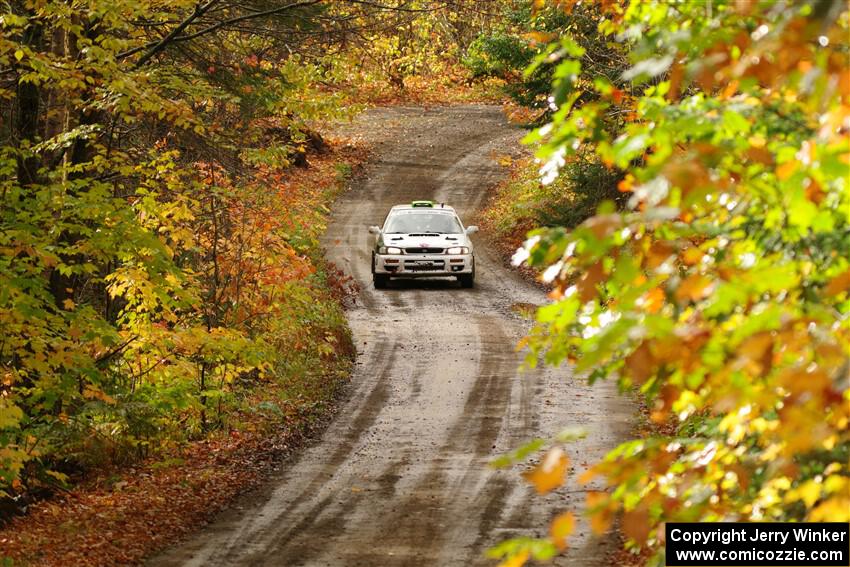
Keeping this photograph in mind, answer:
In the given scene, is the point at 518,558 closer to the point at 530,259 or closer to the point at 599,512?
the point at 599,512

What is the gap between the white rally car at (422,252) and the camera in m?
24.6

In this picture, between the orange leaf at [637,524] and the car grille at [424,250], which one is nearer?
the orange leaf at [637,524]

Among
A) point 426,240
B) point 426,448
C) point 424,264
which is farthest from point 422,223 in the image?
point 426,448

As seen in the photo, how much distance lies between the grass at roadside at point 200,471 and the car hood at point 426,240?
484 cm

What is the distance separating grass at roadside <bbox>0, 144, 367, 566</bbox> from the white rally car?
4.74 metres

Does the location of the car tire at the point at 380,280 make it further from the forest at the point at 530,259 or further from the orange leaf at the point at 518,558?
the orange leaf at the point at 518,558

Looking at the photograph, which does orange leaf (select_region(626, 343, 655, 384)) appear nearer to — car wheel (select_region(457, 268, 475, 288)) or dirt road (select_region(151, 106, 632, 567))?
dirt road (select_region(151, 106, 632, 567))

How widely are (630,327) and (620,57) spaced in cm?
1917

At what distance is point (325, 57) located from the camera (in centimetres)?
1557

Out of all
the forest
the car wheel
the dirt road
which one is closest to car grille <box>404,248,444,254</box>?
the car wheel

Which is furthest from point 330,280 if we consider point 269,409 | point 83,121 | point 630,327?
point 630,327

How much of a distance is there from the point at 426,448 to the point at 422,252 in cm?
1187

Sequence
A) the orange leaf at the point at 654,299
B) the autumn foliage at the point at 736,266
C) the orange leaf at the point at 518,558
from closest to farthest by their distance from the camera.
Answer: the autumn foliage at the point at 736,266, the orange leaf at the point at 518,558, the orange leaf at the point at 654,299

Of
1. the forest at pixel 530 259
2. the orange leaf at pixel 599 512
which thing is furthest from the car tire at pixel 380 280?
the orange leaf at pixel 599 512
